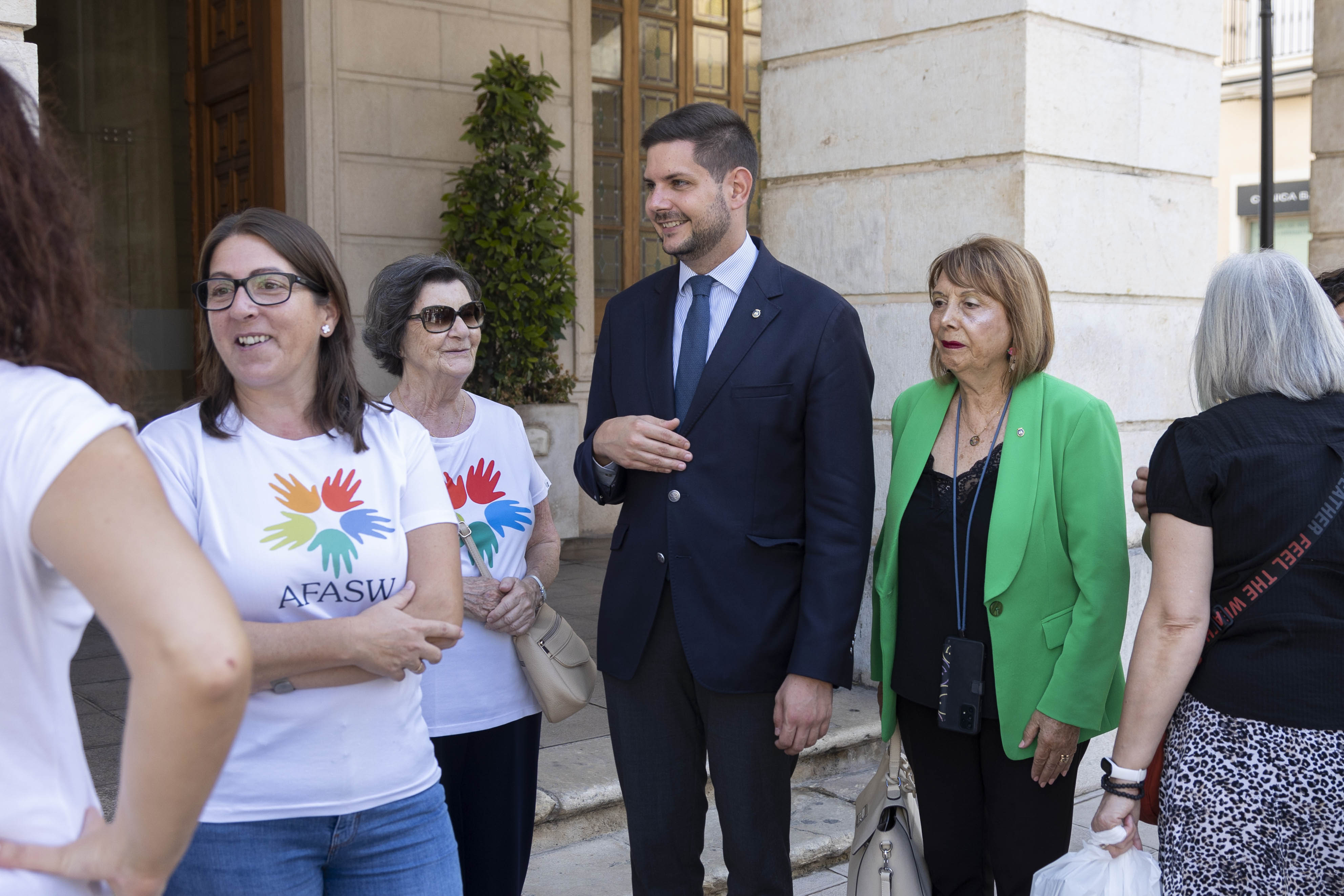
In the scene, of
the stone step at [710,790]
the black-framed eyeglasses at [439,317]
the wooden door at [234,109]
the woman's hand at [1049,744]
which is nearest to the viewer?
the woman's hand at [1049,744]

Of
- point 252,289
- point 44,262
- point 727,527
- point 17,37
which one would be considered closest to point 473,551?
point 727,527

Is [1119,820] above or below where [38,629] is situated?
below

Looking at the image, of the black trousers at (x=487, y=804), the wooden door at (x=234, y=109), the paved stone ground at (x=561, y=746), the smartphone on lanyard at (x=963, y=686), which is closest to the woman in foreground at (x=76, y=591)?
the black trousers at (x=487, y=804)

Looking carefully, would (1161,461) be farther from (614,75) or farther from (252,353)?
(614,75)

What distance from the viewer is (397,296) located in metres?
2.92

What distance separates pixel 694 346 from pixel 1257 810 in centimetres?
148

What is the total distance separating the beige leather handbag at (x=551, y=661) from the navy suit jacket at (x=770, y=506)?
0.46 feet

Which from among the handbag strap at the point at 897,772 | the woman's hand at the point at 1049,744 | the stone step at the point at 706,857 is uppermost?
the woman's hand at the point at 1049,744

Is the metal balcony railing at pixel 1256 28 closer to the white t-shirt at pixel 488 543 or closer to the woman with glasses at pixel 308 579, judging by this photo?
the white t-shirt at pixel 488 543

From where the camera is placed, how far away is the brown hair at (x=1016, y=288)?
9.19ft

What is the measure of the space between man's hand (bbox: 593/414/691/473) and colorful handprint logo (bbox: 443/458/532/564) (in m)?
0.31

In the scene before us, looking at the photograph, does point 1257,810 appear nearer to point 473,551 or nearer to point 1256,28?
point 473,551

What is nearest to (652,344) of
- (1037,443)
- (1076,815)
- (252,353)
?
(1037,443)

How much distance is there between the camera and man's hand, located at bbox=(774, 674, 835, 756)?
8.61 feet
